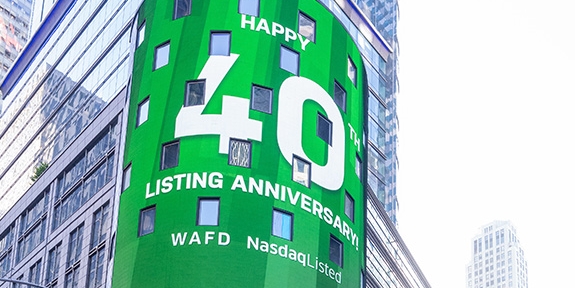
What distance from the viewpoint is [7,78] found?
11819 cm

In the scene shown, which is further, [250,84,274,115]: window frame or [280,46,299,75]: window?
[280,46,299,75]: window

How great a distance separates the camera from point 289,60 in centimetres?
6875

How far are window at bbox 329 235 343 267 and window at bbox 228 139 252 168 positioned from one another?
6777mm

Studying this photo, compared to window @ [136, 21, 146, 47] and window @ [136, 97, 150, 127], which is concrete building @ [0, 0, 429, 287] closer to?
window @ [136, 97, 150, 127]

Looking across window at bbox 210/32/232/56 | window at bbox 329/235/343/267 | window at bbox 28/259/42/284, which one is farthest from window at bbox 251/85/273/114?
window at bbox 28/259/42/284

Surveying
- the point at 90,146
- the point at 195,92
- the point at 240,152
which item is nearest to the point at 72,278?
the point at 90,146

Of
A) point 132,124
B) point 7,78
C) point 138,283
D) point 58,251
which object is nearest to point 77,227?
point 58,251

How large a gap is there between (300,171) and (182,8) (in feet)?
42.8

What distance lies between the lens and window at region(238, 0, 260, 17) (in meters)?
69.2

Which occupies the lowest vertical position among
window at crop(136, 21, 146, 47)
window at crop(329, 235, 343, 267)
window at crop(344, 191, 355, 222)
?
window at crop(329, 235, 343, 267)

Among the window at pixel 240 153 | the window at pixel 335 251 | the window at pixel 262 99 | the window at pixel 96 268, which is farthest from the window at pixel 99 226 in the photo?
the window at pixel 335 251

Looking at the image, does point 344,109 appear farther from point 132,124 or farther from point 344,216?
point 132,124

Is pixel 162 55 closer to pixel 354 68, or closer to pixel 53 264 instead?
pixel 354 68

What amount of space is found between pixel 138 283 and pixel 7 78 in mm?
61945
